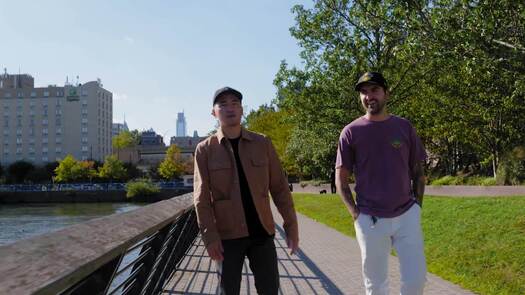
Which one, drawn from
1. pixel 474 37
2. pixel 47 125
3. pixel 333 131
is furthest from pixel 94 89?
pixel 474 37

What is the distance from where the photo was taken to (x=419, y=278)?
4.12 meters

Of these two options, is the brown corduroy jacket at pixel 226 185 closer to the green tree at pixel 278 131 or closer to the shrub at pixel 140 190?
the green tree at pixel 278 131

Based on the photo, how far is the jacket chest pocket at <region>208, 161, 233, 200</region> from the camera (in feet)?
12.6

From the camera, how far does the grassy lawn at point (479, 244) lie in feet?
23.8

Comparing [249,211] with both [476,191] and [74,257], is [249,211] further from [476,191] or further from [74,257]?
[476,191]

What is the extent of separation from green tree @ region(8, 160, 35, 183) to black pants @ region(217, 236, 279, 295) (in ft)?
433

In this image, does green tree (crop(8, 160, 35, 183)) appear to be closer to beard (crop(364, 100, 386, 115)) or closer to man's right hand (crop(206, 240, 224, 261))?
beard (crop(364, 100, 386, 115))

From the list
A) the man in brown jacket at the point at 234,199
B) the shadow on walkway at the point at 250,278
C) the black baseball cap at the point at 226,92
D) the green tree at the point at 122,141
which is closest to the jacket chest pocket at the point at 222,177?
the man in brown jacket at the point at 234,199

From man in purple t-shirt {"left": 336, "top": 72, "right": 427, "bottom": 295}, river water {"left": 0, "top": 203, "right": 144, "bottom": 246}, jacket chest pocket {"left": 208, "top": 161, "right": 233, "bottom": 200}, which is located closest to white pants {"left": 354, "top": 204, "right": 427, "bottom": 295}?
man in purple t-shirt {"left": 336, "top": 72, "right": 427, "bottom": 295}

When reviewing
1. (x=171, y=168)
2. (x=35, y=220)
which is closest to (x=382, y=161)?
(x=35, y=220)

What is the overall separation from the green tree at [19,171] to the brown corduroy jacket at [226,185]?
13203 cm

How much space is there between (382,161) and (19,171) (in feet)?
438

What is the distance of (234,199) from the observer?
150 inches

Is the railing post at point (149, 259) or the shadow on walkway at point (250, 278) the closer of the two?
the railing post at point (149, 259)
